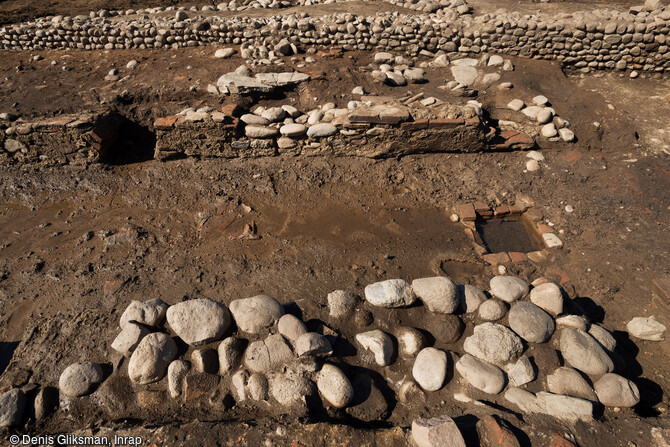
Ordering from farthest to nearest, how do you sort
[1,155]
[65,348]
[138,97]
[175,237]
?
1. [138,97]
2. [1,155]
3. [175,237]
4. [65,348]

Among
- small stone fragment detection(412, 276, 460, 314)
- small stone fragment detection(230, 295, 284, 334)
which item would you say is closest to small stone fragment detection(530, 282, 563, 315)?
small stone fragment detection(412, 276, 460, 314)

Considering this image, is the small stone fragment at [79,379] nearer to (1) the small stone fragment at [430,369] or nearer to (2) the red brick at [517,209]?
(1) the small stone fragment at [430,369]

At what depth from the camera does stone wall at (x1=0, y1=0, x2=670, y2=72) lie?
6406mm

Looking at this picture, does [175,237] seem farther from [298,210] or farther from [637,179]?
[637,179]

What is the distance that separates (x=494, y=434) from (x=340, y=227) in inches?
104

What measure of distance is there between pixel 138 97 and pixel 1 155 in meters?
2.15

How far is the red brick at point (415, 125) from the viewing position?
15.8ft

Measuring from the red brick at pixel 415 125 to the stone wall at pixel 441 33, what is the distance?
280 cm

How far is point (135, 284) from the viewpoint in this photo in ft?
11.9

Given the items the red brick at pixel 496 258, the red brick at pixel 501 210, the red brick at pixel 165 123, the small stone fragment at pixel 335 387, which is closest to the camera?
the small stone fragment at pixel 335 387

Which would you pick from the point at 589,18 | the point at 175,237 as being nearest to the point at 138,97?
the point at 175,237

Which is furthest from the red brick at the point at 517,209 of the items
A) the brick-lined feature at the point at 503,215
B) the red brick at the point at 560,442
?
the red brick at the point at 560,442

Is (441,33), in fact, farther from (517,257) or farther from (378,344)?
(378,344)

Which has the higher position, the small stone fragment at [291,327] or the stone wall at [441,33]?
the stone wall at [441,33]
